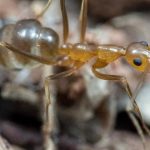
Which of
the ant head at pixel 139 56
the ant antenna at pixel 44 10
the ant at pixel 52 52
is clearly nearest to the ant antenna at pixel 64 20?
the ant at pixel 52 52

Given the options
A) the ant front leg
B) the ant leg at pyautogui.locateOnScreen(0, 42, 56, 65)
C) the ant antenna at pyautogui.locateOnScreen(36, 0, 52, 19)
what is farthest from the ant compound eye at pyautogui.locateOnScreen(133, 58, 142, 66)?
the ant antenna at pyautogui.locateOnScreen(36, 0, 52, 19)

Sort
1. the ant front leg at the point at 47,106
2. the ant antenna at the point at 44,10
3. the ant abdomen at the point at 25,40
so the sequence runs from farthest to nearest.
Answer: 1. the ant antenna at the point at 44,10
2. the ant abdomen at the point at 25,40
3. the ant front leg at the point at 47,106

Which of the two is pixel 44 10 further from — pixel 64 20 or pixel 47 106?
pixel 47 106

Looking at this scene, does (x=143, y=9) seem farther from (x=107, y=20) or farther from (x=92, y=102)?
(x=92, y=102)

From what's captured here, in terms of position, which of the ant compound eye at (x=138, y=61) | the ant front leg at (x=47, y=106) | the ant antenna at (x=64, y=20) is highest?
the ant antenna at (x=64, y=20)

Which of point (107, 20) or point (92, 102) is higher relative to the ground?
point (107, 20)

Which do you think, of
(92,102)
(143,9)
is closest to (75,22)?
(143,9)

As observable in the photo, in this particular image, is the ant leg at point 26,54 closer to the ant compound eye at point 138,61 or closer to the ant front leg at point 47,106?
the ant front leg at point 47,106
